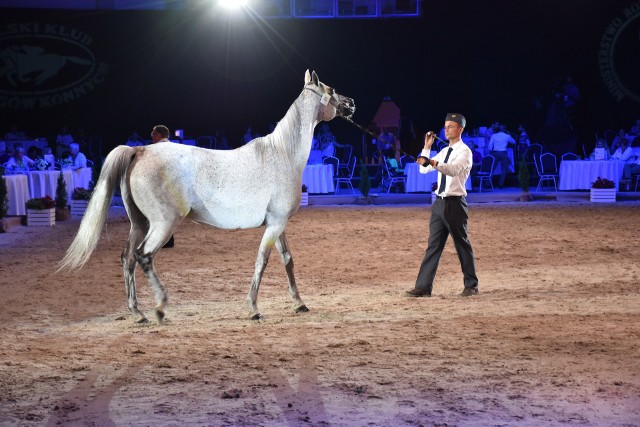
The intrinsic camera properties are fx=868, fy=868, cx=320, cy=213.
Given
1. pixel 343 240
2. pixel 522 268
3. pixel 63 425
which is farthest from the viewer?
pixel 343 240

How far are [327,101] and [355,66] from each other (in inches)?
780

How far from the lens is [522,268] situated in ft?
37.4

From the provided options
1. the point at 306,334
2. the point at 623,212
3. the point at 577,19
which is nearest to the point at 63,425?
the point at 306,334

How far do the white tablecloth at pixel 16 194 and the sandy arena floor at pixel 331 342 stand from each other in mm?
4414

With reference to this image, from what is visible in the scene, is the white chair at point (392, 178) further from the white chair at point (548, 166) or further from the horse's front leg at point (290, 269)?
the horse's front leg at point (290, 269)

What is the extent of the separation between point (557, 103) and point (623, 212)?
9.31 metres

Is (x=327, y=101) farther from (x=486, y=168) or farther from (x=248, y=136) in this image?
(x=248, y=136)

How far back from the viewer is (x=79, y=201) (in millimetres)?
19109

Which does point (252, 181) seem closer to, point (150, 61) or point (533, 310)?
point (533, 310)

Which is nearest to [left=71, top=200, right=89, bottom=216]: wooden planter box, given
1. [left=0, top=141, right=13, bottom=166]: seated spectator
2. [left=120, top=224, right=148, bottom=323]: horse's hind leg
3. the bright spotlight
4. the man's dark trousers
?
[left=0, top=141, right=13, bottom=166]: seated spectator

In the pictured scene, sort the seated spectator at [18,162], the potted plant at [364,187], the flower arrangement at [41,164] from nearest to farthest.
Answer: the seated spectator at [18,162], the flower arrangement at [41,164], the potted plant at [364,187]

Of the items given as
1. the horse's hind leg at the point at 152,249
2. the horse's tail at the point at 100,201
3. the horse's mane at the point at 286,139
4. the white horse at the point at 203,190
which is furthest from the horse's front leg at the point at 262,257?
the horse's tail at the point at 100,201

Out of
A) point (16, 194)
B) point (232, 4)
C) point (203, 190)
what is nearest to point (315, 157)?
point (232, 4)

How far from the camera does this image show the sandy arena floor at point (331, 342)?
5.59 metres
